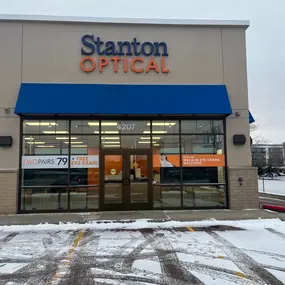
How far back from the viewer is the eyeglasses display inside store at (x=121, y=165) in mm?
11070

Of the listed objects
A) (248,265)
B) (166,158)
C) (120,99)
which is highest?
(120,99)

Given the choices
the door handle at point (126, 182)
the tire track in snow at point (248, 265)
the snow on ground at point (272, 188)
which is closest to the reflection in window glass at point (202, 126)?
the door handle at point (126, 182)

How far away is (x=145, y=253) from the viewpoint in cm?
644

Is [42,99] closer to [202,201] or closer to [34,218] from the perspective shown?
[34,218]

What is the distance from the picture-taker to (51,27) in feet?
37.8

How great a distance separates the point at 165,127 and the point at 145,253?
5980 millimetres

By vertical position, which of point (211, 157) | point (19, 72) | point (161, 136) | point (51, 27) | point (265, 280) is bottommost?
point (265, 280)

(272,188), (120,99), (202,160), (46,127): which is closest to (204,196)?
(202,160)

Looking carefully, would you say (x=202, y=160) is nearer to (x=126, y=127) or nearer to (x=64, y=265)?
(x=126, y=127)

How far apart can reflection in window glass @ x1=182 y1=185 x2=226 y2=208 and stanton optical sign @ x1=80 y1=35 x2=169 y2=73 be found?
4712 millimetres

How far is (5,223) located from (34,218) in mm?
969

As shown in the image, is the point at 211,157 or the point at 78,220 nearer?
the point at 78,220

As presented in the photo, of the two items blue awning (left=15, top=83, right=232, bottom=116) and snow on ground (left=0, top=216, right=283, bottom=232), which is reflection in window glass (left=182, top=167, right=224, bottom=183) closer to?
blue awning (left=15, top=83, right=232, bottom=116)

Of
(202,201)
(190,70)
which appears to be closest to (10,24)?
(190,70)
